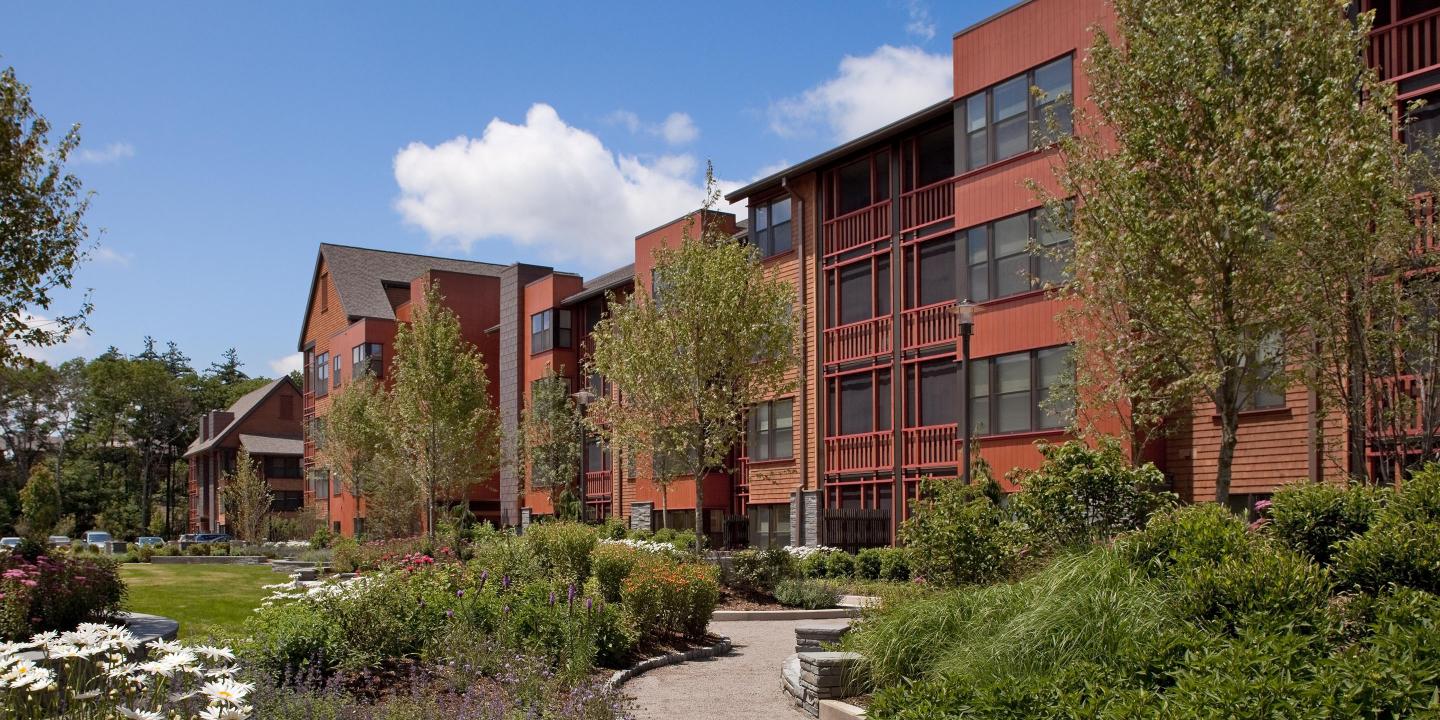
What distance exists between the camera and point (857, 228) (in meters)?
30.0

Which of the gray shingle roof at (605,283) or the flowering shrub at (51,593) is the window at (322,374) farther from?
the flowering shrub at (51,593)

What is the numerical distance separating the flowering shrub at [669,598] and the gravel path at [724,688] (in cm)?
69

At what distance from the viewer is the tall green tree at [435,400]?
3634 cm

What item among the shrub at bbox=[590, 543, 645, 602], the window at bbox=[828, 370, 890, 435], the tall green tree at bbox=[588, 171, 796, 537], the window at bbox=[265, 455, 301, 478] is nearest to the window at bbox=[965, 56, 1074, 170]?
the tall green tree at bbox=[588, 171, 796, 537]

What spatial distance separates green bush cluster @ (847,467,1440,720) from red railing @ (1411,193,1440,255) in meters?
7.51

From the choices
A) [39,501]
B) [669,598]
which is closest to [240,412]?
[39,501]

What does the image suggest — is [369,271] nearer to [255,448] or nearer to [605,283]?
[255,448]

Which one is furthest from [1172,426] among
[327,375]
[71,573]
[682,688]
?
[327,375]

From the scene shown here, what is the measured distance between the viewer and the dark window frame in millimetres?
23703

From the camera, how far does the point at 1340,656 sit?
6.40 m

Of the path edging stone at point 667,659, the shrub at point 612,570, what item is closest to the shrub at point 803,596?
the shrub at point 612,570

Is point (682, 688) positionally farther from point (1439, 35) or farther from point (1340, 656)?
point (1439, 35)

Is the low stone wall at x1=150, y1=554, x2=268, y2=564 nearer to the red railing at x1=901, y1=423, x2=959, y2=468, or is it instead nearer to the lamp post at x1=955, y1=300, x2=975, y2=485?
the red railing at x1=901, y1=423, x2=959, y2=468

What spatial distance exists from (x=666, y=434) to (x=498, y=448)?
77.1 feet
